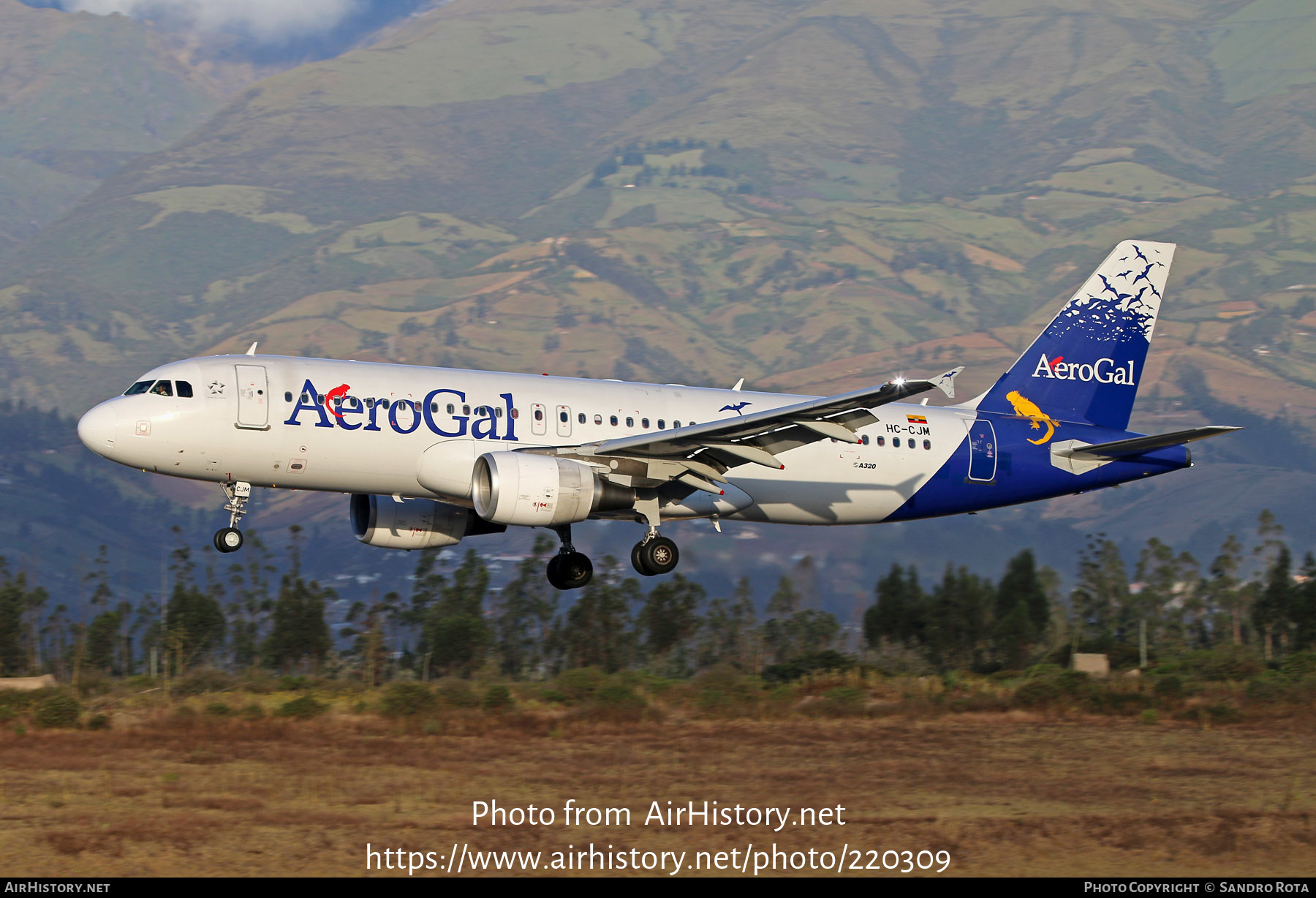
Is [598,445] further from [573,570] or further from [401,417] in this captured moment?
[573,570]

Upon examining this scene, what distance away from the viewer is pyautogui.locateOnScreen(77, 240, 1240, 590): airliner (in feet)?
106

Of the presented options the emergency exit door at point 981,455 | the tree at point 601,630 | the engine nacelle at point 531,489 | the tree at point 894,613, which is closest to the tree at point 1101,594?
the tree at point 894,613

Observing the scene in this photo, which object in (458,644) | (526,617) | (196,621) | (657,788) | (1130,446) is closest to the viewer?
(657,788)

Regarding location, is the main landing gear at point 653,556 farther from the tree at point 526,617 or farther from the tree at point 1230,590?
the tree at point 1230,590

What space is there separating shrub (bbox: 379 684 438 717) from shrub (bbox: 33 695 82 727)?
701 centimetres

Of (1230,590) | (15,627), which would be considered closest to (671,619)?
(15,627)

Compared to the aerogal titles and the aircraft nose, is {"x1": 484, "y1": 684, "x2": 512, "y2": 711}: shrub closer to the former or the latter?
the aerogal titles

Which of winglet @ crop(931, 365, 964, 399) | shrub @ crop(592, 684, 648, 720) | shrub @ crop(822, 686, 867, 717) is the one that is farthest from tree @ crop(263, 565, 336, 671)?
winglet @ crop(931, 365, 964, 399)

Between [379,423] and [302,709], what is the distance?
838 cm

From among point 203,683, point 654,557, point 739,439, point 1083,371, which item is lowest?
point 203,683

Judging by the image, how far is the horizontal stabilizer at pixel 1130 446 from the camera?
35.1 m

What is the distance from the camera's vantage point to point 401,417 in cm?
3303

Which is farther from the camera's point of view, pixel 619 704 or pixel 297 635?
pixel 297 635

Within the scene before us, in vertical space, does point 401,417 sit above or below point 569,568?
above
